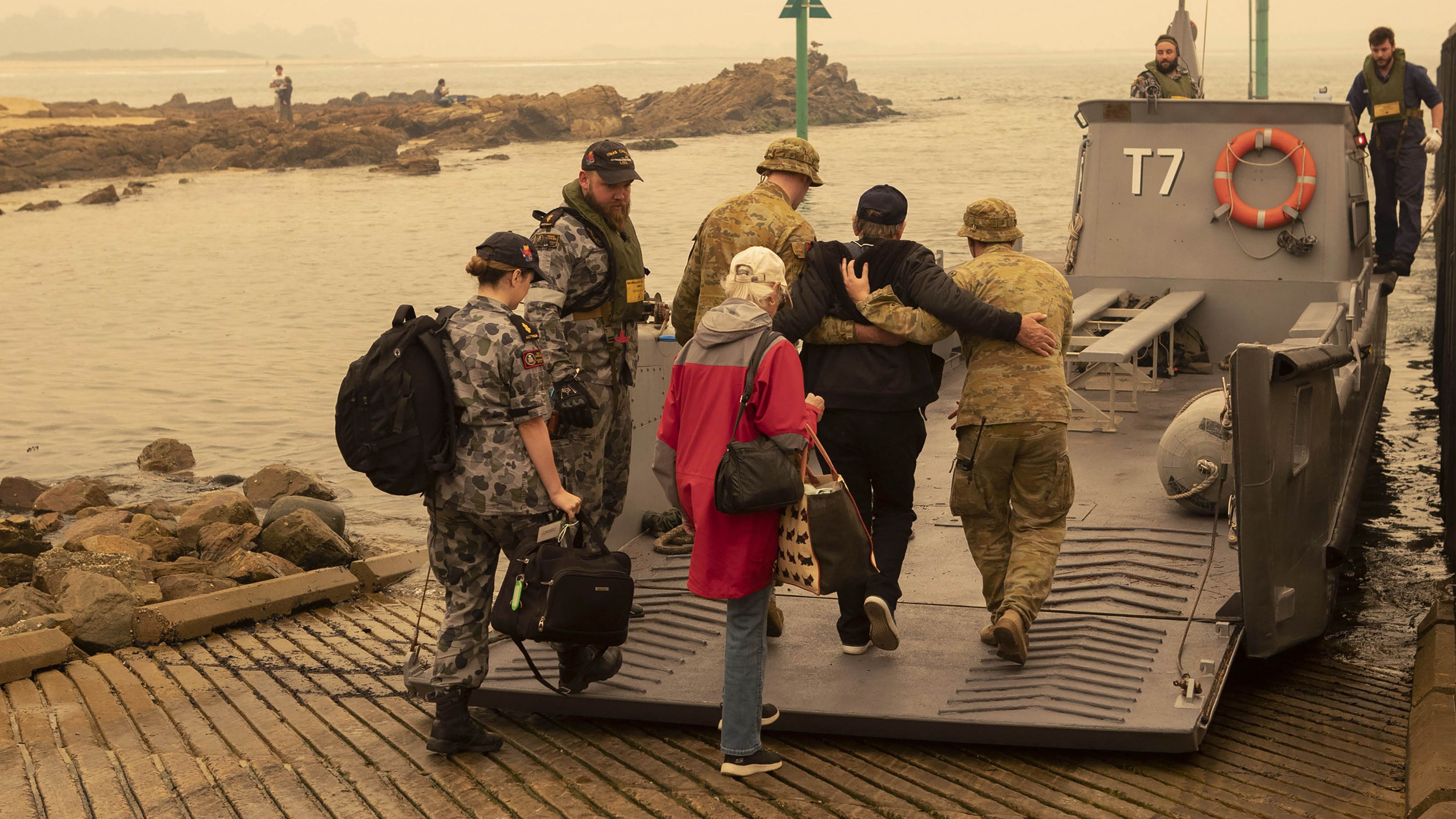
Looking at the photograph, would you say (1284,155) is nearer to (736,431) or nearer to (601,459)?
(601,459)

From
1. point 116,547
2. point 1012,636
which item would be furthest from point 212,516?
point 1012,636

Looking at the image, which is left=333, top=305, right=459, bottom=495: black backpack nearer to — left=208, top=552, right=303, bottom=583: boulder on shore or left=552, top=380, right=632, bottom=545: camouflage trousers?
left=552, top=380, right=632, bottom=545: camouflage trousers

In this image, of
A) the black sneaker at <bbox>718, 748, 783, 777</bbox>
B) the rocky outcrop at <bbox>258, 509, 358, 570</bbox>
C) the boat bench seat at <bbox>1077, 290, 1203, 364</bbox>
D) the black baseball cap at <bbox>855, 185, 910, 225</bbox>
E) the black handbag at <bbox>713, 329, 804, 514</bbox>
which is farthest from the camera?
the rocky outcrop at <bbox>258, 509, 358, 570</bbox>

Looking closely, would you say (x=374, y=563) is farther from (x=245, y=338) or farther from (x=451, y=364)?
(x=245, y=338)

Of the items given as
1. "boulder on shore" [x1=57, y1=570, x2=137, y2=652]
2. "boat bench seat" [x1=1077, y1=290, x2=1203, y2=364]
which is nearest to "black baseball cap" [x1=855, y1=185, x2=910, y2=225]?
"boat bench seat" [x1=1077, y1=290, x2=1203, y2=364]

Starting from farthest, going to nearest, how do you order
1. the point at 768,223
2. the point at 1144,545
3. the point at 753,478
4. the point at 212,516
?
the point at 212,516, the point at 1144,545, the point at 768,223, the point at 753,478

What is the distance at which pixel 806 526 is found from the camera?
420cm

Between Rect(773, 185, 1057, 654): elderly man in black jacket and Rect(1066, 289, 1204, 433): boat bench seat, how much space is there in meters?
2.13

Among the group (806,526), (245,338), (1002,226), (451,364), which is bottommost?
(245,338)

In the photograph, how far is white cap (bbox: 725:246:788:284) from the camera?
4227 millimetres

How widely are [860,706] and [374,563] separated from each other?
4.21m

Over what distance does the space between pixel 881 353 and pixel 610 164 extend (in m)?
1.30

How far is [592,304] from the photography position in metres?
5.50

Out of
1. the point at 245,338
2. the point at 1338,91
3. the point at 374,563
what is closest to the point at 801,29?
the point at 245,338
